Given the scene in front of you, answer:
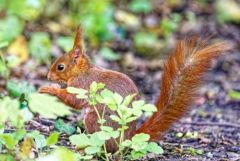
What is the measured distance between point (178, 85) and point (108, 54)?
3.59 meters

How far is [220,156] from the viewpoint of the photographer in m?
3.96

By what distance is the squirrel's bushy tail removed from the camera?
12.1 feet

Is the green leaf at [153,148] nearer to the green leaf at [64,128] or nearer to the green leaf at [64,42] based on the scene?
the green leaf at [64,128]

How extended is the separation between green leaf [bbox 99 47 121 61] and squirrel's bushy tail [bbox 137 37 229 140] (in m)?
3.49

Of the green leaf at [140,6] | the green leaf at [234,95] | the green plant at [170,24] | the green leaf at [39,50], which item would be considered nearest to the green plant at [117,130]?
the green leaf at [234,95]

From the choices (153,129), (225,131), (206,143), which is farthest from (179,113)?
(225,131)

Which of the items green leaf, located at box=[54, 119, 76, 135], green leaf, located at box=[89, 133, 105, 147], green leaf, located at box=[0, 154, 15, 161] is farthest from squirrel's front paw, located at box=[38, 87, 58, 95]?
green leaf, located at box=[0, 154, 15, 161]

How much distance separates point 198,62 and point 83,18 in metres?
4.50

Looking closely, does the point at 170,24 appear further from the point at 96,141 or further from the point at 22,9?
the point at 96,141

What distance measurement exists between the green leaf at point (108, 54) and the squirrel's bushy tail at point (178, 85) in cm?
349

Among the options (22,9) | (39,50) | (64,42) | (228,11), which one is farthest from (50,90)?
(228,11)

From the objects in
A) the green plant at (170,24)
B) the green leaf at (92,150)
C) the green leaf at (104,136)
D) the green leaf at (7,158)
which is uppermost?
the green plant at (170,24)

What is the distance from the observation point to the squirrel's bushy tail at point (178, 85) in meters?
3.69

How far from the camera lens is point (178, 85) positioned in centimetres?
373
